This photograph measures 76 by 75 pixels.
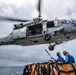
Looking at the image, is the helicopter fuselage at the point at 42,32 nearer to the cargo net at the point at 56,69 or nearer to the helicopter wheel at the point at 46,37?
the helicopter wheel at the point at 46,37

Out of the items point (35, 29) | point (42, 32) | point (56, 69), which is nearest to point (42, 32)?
point (42, 32)

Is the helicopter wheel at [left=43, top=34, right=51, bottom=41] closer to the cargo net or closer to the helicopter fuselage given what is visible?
the helicopter fuselage

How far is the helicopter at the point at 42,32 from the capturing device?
16500 mm

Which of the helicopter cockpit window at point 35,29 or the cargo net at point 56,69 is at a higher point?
the helicopter cockpit window at point 35,29

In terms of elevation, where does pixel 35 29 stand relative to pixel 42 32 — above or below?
above

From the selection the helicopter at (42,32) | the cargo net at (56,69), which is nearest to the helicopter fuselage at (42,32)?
the helicopter at (42,32)

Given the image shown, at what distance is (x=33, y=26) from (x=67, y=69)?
32.9ft

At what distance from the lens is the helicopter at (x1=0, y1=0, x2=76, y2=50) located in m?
16.5

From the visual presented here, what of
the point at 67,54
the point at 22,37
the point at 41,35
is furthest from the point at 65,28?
the point at 67,54

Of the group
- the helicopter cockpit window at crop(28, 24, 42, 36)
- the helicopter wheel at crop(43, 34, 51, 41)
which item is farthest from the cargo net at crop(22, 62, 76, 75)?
the helicopter cockpit window at crop(28, 24, 42, 36)

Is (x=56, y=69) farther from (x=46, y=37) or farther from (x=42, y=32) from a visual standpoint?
(x=42, y=32)

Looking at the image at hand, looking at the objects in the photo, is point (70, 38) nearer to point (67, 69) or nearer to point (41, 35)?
point (41, 35)

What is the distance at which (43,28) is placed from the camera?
1722 centimetres

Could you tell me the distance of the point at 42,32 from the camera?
674 inches
